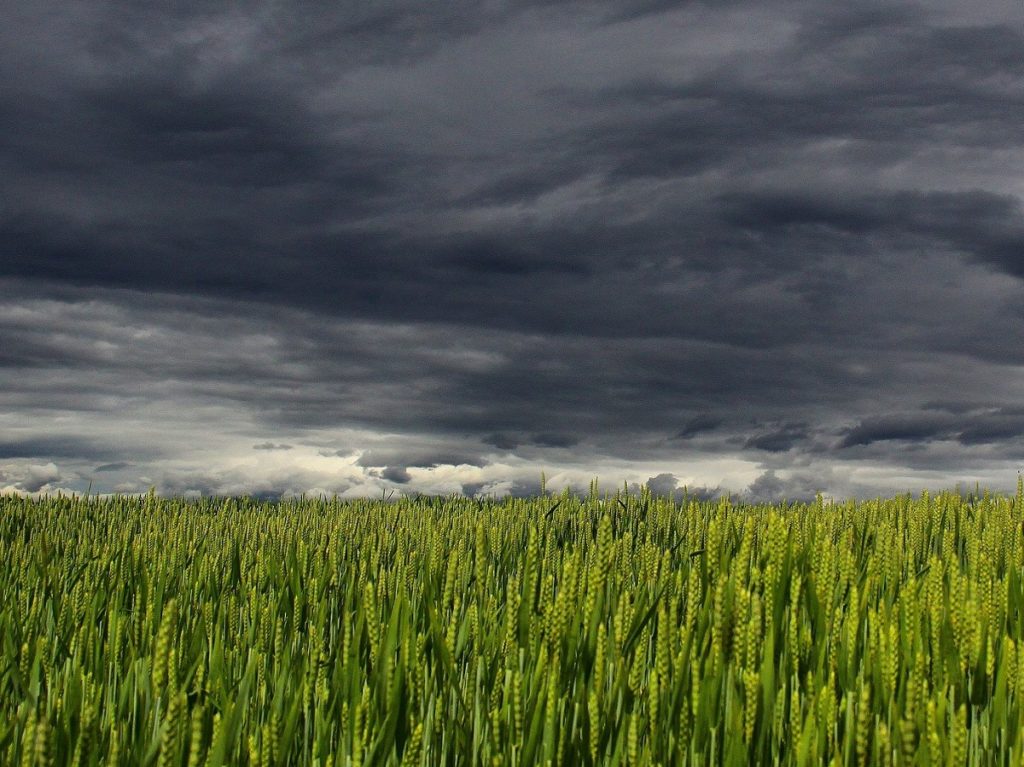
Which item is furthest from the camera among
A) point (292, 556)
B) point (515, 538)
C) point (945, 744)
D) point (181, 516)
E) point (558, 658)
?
point (181, 516)

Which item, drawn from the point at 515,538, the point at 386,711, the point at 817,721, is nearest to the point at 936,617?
the point at 817,721

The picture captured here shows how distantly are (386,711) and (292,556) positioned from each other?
2.94 meters

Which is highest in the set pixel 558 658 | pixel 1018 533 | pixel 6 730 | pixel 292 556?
pixel 1018 533

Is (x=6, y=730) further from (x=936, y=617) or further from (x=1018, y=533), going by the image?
(x=1018, y=533)

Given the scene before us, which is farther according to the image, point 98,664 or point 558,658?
point 98,664

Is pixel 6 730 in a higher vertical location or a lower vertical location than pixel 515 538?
lower

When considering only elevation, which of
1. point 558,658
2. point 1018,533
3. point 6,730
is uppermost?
point 1018,533

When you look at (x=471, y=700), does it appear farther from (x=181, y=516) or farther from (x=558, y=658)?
(x=181, y=516)

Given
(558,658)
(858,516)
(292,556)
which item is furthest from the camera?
(858,516)

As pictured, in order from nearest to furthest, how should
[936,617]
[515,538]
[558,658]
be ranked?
[558,658] < [936,617] < [515,538]

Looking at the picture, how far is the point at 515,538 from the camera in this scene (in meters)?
7.64

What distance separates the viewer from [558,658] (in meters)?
3.34

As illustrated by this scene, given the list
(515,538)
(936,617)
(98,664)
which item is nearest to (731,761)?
(936,617)

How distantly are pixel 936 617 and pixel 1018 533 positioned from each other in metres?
4.44
